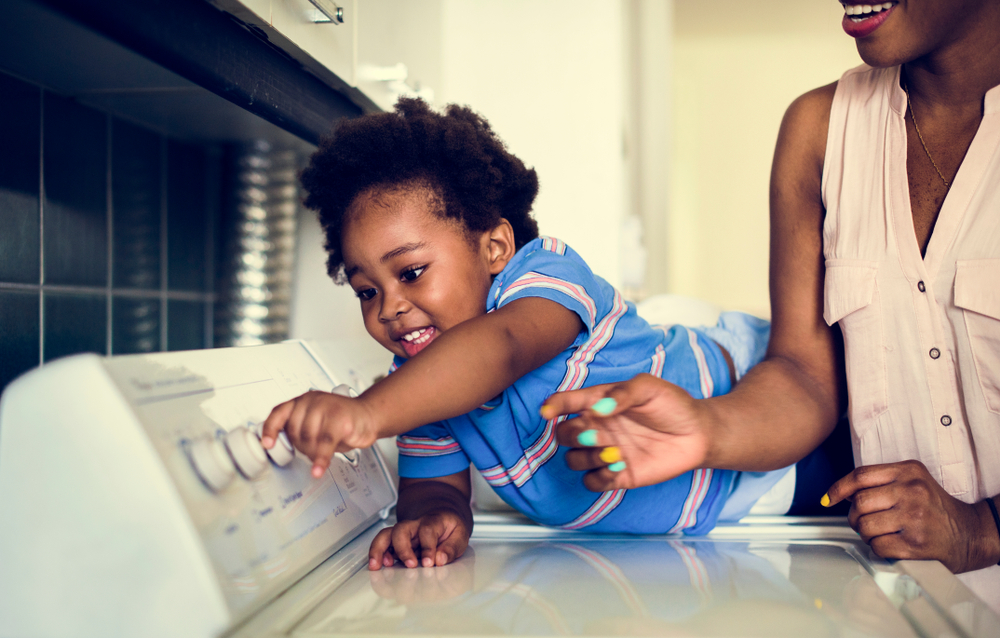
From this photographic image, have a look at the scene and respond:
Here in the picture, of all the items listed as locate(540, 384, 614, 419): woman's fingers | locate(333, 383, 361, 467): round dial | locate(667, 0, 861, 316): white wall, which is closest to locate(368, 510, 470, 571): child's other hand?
locate(333, 383, 361, 467): round dial

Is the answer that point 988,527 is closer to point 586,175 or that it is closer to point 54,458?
point 54,458

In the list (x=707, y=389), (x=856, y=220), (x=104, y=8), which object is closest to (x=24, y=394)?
(x=104, y=8)

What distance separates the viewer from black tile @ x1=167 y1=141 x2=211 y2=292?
125 cm

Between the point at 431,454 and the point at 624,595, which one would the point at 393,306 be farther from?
the point at 624,595

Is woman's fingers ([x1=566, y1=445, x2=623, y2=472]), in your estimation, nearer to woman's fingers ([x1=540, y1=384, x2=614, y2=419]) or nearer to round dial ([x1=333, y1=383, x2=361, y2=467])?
woman's fingers ([x1=540, y1=384, x2=614, y2=419])

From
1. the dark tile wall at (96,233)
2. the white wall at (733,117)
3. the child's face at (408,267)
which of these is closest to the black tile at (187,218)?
the dark tile wall at (96,233)

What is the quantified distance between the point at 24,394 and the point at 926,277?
3.03 ft

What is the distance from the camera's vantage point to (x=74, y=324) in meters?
0.99

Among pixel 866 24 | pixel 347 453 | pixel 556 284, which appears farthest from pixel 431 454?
pixel 866 24

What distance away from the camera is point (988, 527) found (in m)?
0.76

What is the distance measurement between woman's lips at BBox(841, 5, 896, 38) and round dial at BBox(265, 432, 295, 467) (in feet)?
2.46

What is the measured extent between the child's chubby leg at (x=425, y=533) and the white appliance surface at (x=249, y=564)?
0.7 inches

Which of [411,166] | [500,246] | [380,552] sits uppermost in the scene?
[411,166]

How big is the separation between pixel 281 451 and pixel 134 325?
678 millimetres
